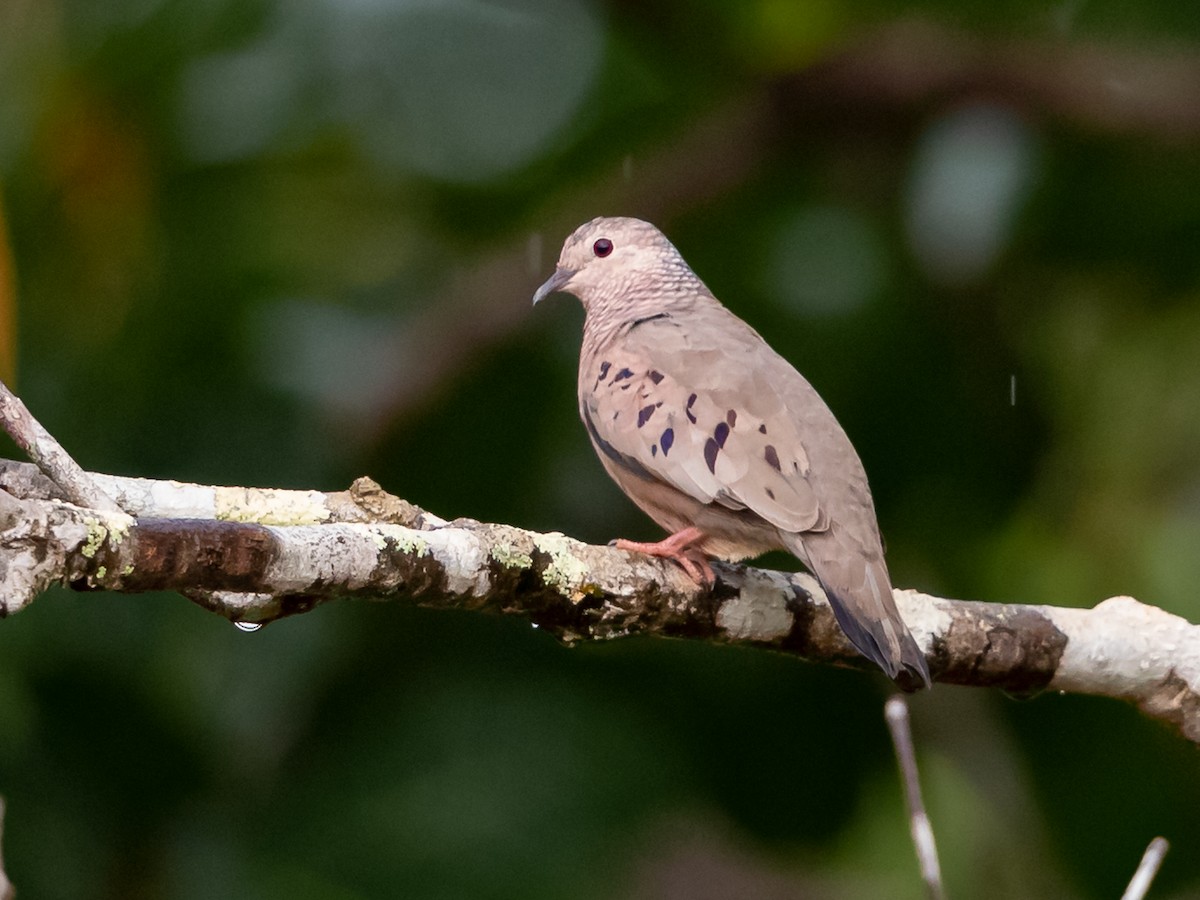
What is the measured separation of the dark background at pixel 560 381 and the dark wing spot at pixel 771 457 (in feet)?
4.92

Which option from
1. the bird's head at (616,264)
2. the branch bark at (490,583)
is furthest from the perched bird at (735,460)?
the bird's head at (616,264)

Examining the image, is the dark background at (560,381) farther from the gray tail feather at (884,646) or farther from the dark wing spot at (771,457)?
the gray tail feather at (884,646)

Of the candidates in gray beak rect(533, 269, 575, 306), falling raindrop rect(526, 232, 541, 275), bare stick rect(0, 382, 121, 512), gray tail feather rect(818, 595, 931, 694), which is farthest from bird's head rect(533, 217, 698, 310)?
bare stick rect(0, 382, 121, 512)

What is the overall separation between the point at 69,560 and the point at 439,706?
9.49 ft

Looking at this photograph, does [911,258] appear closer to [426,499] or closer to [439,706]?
[426,499]

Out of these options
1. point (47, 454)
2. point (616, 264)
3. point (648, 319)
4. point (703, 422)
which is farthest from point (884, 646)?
point (616, 264)

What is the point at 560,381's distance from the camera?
5.49 meters

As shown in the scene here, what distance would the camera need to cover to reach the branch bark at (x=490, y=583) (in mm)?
2168

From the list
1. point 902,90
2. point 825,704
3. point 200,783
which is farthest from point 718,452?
point 902,90

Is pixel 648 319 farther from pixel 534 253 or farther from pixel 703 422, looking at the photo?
pixel 534 253

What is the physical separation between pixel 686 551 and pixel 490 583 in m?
0.87

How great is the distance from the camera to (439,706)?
493 centimetres

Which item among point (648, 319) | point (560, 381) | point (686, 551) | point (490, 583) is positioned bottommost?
point (560, 381)

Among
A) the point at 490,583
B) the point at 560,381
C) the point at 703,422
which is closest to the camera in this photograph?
the point at 490,583
